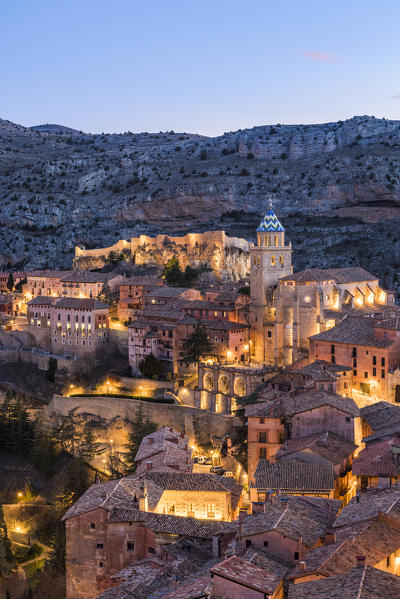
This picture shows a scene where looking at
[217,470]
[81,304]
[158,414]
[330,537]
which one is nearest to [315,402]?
[217,470]

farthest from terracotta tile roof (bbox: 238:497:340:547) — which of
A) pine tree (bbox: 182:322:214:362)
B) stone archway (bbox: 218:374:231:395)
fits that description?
pine tree (bbox: 182:322:214:362)

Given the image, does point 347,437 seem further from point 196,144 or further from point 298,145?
point 196,144

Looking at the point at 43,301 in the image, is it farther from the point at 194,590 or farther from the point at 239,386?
the point at 194,590

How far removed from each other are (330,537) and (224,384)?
82.0 ft

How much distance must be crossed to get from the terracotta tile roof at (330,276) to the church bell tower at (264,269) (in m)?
1.64

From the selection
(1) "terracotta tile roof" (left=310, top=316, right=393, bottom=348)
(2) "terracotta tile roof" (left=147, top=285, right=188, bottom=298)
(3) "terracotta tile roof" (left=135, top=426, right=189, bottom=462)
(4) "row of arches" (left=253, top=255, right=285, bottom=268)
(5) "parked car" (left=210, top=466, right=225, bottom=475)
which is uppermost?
(4) "row of arches" (left=253, top=255, right=285, bottom=268)

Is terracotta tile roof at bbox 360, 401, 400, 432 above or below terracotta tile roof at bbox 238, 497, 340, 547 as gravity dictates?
above

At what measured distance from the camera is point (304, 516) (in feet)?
75.3

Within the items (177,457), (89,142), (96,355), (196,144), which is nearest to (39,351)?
(96,355)

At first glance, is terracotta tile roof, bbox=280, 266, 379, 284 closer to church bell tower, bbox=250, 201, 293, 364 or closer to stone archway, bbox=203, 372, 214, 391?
church bell tower, bbox=250, 201, 293, 364

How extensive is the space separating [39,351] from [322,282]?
25.1 metres

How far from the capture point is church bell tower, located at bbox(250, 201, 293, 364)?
167 ft

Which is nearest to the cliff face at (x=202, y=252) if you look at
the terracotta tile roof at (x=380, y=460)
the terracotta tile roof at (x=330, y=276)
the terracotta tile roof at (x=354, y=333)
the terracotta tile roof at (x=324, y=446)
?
the terracotta tile roof at (x=330, y=276)

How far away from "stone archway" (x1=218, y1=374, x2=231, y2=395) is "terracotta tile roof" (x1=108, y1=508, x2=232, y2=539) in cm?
1879
